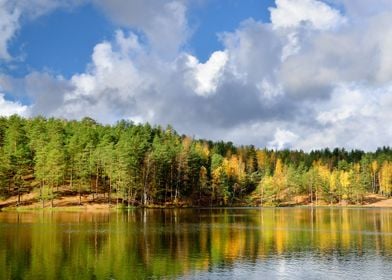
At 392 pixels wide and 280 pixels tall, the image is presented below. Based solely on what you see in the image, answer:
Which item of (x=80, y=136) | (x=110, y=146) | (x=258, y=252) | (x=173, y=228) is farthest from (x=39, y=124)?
(x=258, y=252)

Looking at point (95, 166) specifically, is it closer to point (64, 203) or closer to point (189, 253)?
point (64, 203)

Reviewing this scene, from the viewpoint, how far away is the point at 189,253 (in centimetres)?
5622

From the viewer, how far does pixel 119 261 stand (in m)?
50.3

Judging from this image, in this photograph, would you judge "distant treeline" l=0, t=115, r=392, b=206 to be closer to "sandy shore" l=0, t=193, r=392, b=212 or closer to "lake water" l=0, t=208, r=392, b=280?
"sandy shore" l=0, t=193, r=392, b=212

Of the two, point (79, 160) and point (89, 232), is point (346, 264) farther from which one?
point (79, 160)

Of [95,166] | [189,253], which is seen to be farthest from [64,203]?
[189,253]

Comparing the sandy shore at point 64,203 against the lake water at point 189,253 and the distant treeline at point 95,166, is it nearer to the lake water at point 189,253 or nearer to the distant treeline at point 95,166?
the distant treeline at point 95,166

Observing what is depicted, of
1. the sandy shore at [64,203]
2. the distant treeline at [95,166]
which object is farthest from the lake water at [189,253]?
the distant treeline at [95,166]

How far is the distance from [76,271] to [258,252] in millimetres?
22144

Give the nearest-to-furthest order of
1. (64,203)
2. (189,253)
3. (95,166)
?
1. (189,253)
2. (64,203)
3. (95,166)

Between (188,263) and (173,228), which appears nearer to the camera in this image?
(188,263)

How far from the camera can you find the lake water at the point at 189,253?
44344 mm

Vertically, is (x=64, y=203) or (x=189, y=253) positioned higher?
(x=64, y=203)

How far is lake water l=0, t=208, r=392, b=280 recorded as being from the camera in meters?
44.3
